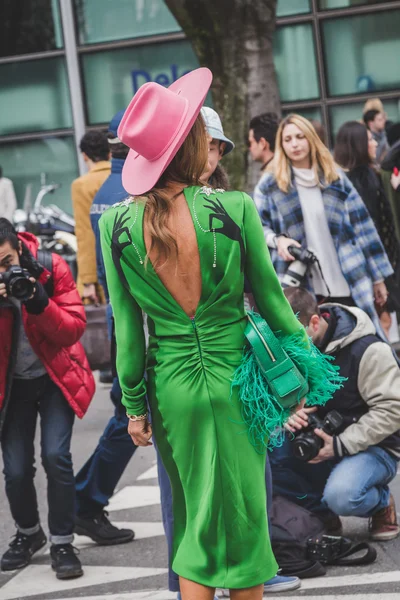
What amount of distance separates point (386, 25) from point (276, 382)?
11.7 meters

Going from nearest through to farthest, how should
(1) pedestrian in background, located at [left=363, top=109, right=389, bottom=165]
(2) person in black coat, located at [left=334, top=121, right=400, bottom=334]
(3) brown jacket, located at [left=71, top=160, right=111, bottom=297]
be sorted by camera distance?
(2) person in black coat, located at [left=334, top=121, right=400, bottom=334] < (3) brown jacket, located at [left=71, top=160, right=111, bottom=297] < (1) pedestrian in background, located at [left=363, top=109, right=389, bottom=165]

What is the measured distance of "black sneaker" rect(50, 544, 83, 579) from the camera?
5105 mm

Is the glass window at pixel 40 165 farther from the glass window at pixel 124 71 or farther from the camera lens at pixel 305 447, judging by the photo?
the camera lens at pixel 305 447

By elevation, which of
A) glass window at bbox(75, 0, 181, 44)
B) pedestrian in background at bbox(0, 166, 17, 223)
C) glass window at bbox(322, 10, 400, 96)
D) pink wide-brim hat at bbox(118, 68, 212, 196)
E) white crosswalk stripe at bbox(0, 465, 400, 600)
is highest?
glass window at bbox(75, 0, 181, 44)

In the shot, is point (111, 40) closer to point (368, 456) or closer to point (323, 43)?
point (323, 43)

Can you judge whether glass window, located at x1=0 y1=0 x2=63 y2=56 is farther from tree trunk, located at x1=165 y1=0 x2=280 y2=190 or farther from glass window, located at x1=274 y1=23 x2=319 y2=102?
tree trunk, located at x1=165 y1=0 x2=280 y2=190

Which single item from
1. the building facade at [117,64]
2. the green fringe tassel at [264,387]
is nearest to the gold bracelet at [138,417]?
the green fringe tassel at [264,387]

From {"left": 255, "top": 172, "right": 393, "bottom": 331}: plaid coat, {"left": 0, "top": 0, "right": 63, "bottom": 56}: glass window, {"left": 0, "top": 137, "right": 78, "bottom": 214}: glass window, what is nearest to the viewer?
{"left": 255, "top": 172, "right": 393, "bottom": 331}: plaid coat

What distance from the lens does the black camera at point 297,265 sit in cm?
634

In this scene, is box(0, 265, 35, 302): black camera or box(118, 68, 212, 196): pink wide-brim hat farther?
box(0, 265, 35, 302): black camera

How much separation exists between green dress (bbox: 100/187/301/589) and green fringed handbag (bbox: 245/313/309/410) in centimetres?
6

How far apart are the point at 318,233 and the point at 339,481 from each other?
81.5 inches

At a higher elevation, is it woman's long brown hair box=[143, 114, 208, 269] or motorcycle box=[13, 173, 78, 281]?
motorcycle box=[13, 173, 78, 281]

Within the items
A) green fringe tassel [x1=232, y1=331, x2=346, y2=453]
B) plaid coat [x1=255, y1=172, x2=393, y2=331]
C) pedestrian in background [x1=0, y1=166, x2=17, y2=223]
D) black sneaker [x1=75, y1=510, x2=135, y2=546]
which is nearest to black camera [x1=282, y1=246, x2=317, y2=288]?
plaid coat [x1=255, y1=172, x2=393, y2=331]
